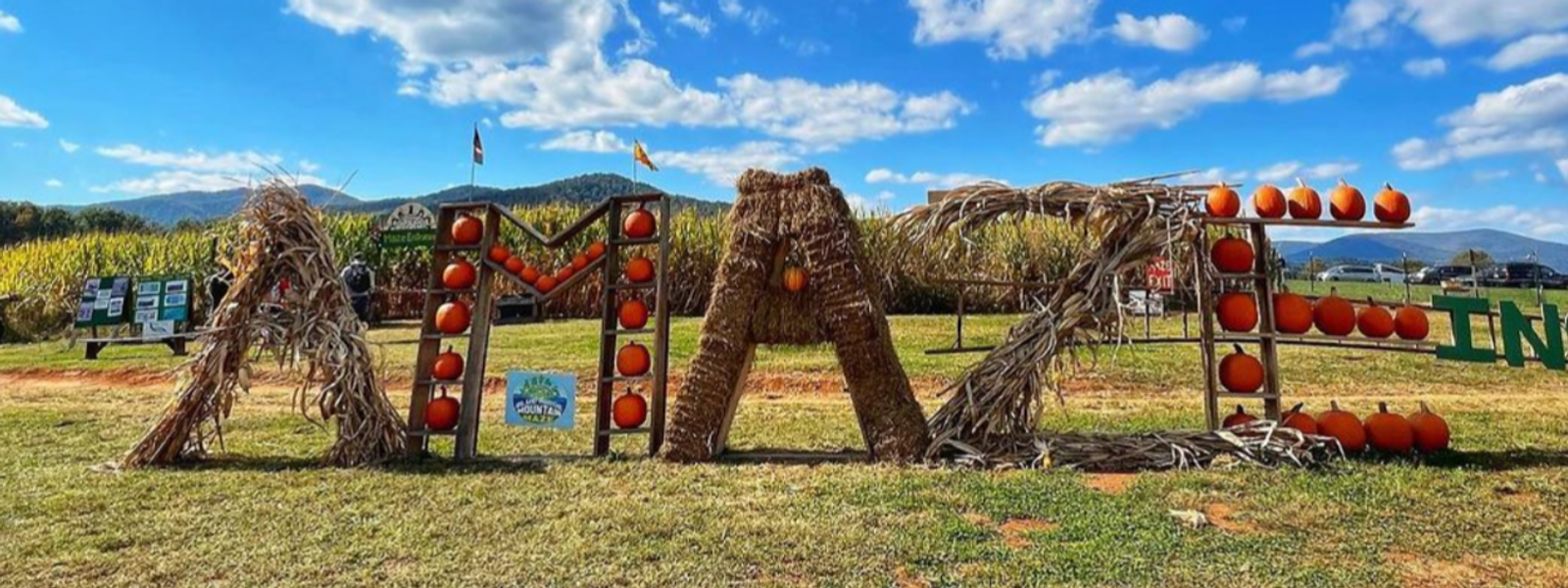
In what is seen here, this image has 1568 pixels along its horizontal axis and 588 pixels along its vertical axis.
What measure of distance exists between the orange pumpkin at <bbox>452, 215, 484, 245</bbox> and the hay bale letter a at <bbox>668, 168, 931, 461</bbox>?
2.03m

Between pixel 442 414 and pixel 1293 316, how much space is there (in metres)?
6.23

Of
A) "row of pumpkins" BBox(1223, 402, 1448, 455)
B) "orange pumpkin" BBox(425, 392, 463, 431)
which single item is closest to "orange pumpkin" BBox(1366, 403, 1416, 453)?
"row of pumpkins" BBox(1223, 402, 1448, 455)

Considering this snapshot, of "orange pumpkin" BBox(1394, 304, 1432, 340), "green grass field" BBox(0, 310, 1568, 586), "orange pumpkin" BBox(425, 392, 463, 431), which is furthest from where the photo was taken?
"orange pumpkin" BBox(425, 392, 463, 431)

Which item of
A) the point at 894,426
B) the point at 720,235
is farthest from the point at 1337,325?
the point at 720,235

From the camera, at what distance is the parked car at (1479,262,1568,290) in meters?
33.6

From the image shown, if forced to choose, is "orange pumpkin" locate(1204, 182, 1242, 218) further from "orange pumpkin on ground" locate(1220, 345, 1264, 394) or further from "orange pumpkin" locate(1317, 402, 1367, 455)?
"orange pumpkin" locate(1317, 402, 1367, 455)

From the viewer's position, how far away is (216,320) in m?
5.91

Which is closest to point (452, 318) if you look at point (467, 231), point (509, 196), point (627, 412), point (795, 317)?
point (467, 231)

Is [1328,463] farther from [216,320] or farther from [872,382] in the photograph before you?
[216,320]

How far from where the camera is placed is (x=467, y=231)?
6438 mm

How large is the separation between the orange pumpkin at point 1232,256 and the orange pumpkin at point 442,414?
5.62m

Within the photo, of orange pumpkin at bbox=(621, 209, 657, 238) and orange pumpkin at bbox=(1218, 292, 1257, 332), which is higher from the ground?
orange pumpkin at bbox=(621, 209, 657, 238)

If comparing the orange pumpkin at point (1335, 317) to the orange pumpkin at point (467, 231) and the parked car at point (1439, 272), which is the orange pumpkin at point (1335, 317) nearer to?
the orange pumpkin at point (467, 231)

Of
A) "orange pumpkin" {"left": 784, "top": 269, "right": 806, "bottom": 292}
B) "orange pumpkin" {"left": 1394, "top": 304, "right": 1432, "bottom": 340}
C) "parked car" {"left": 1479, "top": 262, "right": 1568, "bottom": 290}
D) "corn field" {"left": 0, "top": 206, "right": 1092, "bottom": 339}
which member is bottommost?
"orange pumpkin" {"left": 1394, "top": 304, "right": 1432, "bottom": 340}
